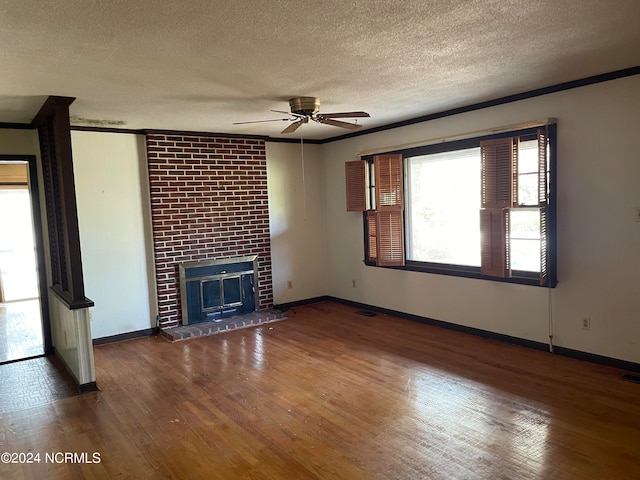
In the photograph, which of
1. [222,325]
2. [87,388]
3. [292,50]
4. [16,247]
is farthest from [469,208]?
[16,247]

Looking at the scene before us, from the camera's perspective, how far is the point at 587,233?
375 centimetres

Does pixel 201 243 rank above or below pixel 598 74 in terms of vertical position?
below

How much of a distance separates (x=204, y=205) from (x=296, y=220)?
53.6 inches

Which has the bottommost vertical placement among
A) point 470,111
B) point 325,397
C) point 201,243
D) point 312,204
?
point 325,397

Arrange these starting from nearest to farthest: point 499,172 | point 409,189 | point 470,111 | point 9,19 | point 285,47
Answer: point 9,19 < point 285,47 < point 499,172 < point 470,111 < point 409,189

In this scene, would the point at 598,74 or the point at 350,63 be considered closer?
the point at 350,63

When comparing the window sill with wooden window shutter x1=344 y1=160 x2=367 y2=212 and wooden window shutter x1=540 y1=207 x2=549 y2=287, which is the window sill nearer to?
wooden window shutter x1=540 y1=207 x2=549 y2=287

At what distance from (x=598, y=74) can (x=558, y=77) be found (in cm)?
29

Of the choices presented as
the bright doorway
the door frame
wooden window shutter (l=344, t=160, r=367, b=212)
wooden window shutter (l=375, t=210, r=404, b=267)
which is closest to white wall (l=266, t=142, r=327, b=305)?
wooden window shutter (l=344, t=160, r=367, b=212)

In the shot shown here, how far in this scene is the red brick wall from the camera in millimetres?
5230

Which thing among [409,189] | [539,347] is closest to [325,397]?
[539,347]

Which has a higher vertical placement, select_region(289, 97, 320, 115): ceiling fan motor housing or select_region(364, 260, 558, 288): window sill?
select_region(289, 97, 320, 115): ceiling fan motor housing

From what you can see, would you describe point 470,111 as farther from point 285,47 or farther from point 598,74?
point 285,47

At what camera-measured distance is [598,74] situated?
350 centimetres
